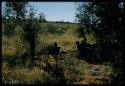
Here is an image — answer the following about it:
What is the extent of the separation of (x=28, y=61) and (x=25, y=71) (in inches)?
77.0

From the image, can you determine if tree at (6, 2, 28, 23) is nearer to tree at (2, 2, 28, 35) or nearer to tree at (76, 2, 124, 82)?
tree at (2, 2, 28, 35)

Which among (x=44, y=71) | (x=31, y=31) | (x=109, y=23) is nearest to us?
(x=109, y=23)

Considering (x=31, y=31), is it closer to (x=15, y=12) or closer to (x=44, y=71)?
(x=15, y=12)

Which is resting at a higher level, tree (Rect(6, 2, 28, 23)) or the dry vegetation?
tree (Rect(6, 2, 28, 23))

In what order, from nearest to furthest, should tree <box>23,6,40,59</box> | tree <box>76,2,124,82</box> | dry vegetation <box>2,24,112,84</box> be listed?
tree <box>76,2,124,82</box> → dry vegetation <box>2,24,112,84</box> → tree <box>23,6,40,59</box>

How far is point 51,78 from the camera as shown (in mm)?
8867

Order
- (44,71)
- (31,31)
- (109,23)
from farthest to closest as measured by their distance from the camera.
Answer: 1. (31,31)
2. (44,71)
3. (109,23)

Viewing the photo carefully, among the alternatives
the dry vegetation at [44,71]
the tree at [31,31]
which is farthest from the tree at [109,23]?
the tree at [31,31]

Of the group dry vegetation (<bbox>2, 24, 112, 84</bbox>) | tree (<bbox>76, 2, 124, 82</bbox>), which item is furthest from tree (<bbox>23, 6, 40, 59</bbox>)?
tree (<bbox>76, 2, 124, 82</bbox>)

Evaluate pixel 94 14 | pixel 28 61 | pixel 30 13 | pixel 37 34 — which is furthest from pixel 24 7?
pixel 94 14

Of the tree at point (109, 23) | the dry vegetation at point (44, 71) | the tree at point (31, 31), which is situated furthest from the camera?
the tree at point (31, 31)

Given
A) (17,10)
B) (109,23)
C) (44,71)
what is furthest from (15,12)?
(109,23)

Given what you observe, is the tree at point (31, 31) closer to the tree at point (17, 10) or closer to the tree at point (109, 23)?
the tree at point (17, 10)

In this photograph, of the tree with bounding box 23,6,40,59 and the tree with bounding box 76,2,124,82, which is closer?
the tree with bounding box 76,2,124,82
